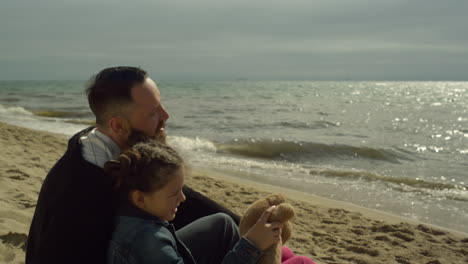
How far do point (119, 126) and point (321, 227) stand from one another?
389 centimetres

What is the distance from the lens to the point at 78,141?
1.97 metres

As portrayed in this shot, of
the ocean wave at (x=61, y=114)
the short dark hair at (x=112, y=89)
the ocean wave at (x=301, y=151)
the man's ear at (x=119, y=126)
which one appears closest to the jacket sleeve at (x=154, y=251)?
the man's ear at (x=119, y=126)

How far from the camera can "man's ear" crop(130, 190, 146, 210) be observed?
1908 millimetres

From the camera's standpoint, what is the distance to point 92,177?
6.10 feet

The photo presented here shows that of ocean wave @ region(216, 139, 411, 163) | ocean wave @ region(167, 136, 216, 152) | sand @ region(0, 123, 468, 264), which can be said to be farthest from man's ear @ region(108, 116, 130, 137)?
ocean wave @ region(167, 136, 216, 152)

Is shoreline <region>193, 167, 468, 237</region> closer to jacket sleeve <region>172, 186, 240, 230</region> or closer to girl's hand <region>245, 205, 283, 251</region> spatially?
jacket sleeve <region>172, 186, 240, 230</region>

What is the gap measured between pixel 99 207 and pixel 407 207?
5.75m

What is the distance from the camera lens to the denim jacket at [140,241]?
1.80 m

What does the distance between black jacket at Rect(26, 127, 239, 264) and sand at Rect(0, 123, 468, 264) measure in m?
1.78

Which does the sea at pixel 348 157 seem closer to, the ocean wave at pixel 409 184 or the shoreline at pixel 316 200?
the ocean wave at pixel 409 184

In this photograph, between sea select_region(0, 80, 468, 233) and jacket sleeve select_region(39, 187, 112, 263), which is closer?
jacket sleeve select_region(39, 187, 112, 263)

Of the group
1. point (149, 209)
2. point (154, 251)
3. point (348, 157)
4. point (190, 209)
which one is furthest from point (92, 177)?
point (348, 157)

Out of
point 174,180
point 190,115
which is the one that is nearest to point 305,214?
point 174,180

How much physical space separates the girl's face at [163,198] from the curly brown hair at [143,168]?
2 cm
